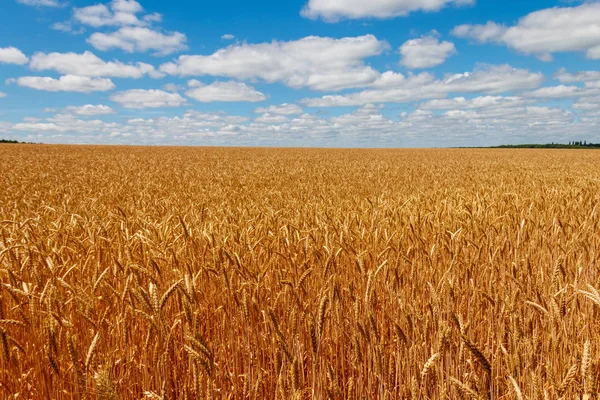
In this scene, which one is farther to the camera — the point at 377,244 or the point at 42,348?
the point at 377,244

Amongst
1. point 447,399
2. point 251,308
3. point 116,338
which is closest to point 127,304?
point 116,338

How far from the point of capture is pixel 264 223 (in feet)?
14.2

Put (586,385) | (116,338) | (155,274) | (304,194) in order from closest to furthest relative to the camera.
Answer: (586,385) → (116,338) → (155,274) → (304,194)

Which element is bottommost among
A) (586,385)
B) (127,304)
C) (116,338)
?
(116,338)

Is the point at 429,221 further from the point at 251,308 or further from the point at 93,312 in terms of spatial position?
the point at 93,312

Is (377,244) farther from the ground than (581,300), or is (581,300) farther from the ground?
(377,244)

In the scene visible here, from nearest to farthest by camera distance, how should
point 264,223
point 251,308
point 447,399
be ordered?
1. point 447,399
2. point 251,308
3. point 264,223

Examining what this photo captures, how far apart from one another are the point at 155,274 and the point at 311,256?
121 cm

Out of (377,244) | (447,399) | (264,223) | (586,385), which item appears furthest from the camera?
(264,223)

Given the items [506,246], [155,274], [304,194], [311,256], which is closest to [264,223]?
[311,256]

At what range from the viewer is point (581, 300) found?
3.12m

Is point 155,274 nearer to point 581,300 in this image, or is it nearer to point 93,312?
point 93,312

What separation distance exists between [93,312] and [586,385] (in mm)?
2594

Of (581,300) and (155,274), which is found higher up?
(155,274)
